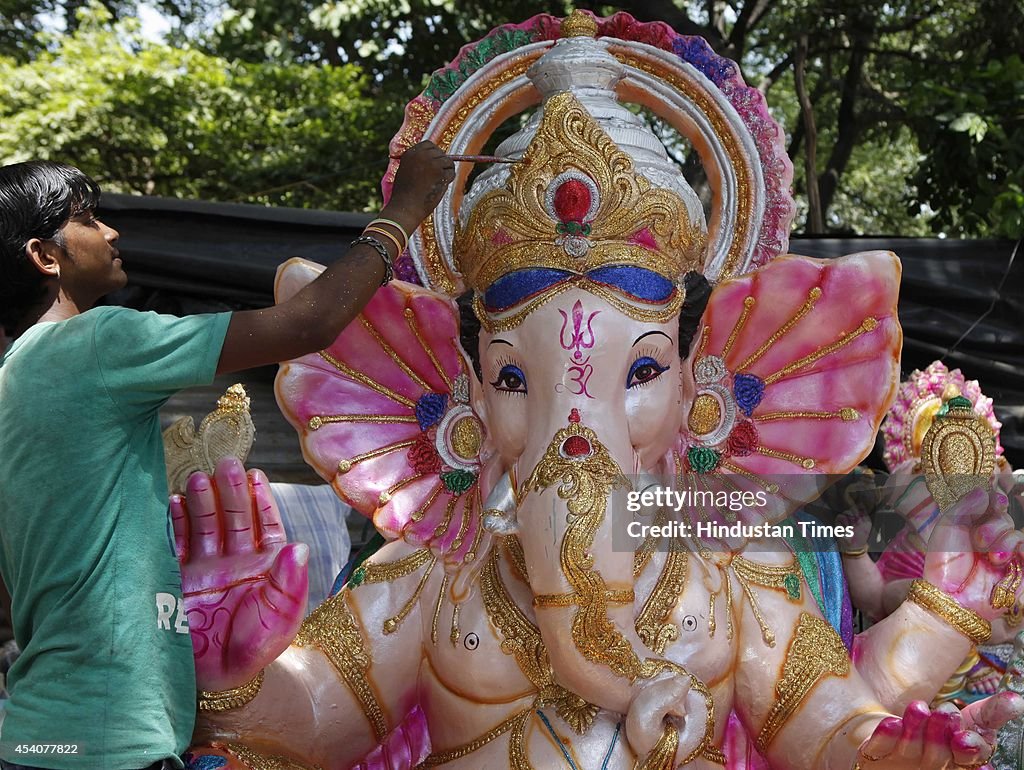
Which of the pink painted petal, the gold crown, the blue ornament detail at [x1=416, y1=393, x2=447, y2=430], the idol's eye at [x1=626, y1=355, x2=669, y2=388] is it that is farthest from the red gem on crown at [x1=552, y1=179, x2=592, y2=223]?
the blue ornament detail at [x1=416, y1=393, x2=447, y2=430]

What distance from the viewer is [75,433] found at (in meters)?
1.90

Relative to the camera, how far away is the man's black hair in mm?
2029

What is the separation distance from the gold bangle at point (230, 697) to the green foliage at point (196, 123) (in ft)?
17.3

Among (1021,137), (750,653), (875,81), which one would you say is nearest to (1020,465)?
(1021,137)

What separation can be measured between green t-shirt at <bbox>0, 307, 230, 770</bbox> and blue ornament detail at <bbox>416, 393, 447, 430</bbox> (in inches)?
33.1

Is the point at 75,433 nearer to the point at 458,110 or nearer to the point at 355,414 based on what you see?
the point at 355,414

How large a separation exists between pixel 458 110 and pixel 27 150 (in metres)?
5.47

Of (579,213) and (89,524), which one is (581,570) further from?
(89,524)

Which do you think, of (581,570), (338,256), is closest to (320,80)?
(338,256)

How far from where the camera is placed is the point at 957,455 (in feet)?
8.87

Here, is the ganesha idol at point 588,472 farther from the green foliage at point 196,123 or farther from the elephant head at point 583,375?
the green foliage at point 196,123

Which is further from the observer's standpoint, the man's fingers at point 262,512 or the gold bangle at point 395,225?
the man's fingers at point 262,512

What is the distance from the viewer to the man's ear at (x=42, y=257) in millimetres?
2037

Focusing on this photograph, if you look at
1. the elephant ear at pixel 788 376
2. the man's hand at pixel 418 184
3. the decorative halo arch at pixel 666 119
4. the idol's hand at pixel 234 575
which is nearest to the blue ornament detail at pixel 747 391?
the elephant ear at pixel 788 376
